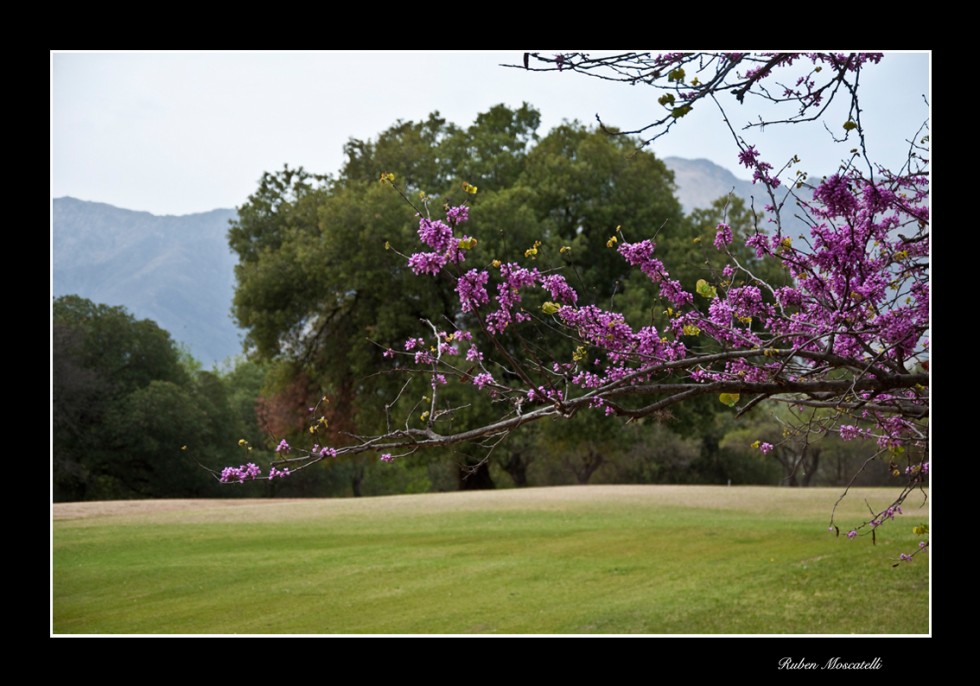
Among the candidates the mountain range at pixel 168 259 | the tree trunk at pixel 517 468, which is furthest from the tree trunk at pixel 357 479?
the mountain range at pixel 168 259

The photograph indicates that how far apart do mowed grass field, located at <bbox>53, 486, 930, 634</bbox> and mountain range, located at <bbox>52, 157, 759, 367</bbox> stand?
168 cm

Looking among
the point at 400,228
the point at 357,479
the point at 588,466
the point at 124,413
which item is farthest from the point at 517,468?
the point at 124,413

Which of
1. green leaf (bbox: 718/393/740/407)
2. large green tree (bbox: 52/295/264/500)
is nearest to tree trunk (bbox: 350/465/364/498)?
large green tree (bbox: 52/295/264/500)

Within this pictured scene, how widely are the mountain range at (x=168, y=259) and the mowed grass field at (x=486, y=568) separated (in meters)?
1.68

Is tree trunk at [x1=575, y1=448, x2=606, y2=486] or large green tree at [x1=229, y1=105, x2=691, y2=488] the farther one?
tree trunk at [x1=575, y1=448, x2=606, y2=486]

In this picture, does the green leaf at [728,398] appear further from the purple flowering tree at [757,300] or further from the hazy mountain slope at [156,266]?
the hazy mountain slope at [156,266]

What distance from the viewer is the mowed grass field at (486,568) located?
491cm

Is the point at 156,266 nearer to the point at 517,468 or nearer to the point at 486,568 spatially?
the point at 486,568

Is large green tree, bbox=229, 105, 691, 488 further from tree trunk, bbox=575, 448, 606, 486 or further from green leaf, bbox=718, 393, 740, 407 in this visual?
green leaf, bbox=718, 393, 740, 407

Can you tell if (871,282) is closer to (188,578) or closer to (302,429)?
(188,578)

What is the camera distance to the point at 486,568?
6055 mm

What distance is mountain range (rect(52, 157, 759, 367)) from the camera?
598 cm

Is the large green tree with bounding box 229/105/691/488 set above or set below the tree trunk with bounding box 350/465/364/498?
above
